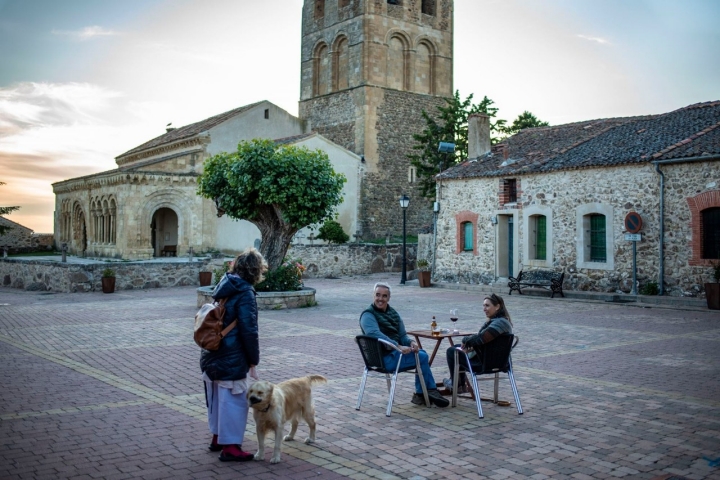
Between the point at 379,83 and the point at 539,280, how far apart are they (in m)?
22.8

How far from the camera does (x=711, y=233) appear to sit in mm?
18547

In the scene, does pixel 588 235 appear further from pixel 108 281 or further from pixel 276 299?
pixel 108 281

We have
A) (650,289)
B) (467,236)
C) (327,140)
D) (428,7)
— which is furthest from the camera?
(428,7)

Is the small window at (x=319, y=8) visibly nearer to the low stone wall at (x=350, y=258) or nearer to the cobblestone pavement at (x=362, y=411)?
the low stone wall at (x=350, y=258)

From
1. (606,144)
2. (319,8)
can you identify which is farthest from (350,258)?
(319,8)

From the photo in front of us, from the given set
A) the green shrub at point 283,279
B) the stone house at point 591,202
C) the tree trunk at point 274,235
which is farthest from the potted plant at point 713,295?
the tree trunk at point 274,235

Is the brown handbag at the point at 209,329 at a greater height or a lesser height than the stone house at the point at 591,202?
lesser

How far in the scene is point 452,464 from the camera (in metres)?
5.48

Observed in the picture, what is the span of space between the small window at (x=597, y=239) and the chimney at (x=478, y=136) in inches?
284

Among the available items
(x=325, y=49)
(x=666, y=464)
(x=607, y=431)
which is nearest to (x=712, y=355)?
(x=607, y=431)

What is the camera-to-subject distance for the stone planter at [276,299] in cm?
1728

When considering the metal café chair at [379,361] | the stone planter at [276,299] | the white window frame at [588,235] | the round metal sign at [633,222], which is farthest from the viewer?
the white window frame at [588,235]


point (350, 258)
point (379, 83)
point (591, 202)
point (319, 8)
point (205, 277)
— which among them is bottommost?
point (205, 277)

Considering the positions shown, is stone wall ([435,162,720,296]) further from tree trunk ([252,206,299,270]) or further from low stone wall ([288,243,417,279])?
tree trunk ([252,206,299,270])
